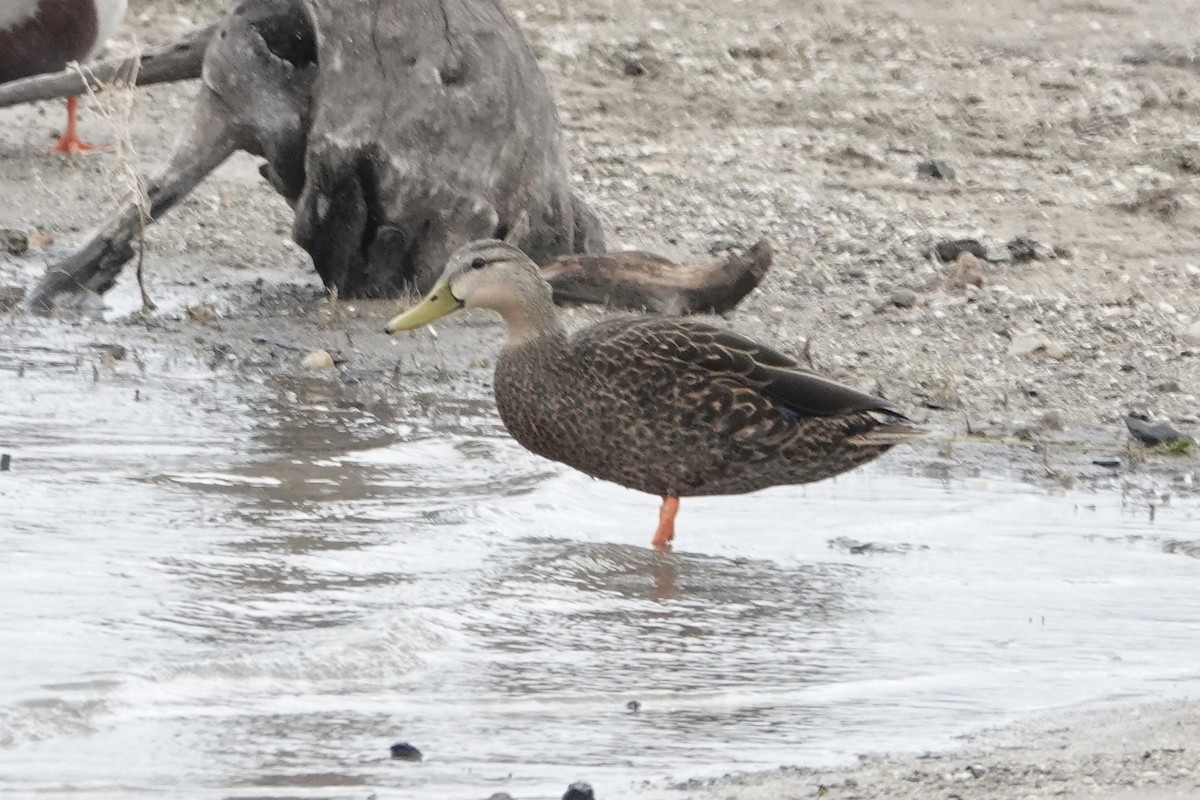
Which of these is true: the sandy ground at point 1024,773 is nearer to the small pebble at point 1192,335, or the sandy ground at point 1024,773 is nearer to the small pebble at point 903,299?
the small pebble at point 1192,335

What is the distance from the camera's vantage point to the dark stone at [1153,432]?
696cm

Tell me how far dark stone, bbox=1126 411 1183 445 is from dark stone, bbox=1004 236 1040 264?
7.13ft

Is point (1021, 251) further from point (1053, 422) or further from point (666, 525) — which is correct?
point (666, 525)

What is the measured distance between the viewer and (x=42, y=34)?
1051 cm

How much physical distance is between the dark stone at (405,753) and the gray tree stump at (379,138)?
4.23m

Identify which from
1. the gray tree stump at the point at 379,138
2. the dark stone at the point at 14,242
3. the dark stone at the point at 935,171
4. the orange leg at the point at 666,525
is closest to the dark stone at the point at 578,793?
the orange leg at the point at 666,525

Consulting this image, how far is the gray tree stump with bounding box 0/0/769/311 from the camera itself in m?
7.88

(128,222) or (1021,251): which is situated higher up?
(1021,251)

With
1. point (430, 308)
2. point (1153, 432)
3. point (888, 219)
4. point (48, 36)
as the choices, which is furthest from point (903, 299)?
point (48, 36)

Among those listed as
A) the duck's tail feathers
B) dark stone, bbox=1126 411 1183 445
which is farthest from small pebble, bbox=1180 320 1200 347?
the duck's tail feathers

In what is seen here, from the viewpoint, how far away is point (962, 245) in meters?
9.20

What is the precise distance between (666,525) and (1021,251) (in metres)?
3.78

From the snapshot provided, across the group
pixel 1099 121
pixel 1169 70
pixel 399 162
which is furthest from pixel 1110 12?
pixel 399 162

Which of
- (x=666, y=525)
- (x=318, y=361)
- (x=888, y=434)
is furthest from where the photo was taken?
(x=318, y=361)
